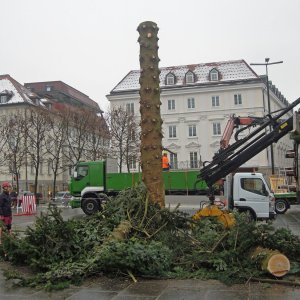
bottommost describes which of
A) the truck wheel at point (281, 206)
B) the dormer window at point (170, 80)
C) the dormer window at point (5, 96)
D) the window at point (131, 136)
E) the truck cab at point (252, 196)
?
the truck wheel at point (281, 206)

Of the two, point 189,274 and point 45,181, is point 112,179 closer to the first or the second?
point 189,274

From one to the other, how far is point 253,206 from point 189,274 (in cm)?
1227

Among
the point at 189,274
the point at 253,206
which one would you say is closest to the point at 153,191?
the point at 189,274

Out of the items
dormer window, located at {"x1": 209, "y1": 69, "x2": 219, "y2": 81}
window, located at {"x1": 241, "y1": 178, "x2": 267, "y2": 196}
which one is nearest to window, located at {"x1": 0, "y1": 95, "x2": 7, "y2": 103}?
dormer window, located at {"x1": 209, "y1": 69, "x2": 219, "y2": 81}

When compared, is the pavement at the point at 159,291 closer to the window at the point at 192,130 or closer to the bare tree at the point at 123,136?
the bare tree at the point at 123,136

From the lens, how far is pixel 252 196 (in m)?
19.0

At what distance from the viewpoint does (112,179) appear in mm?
29188

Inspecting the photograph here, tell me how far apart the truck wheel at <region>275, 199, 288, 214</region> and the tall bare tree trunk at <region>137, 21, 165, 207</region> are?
58.4 ft

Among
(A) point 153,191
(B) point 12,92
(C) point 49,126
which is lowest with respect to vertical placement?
(A) point 153,191

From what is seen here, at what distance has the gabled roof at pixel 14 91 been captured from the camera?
69188 millimetres

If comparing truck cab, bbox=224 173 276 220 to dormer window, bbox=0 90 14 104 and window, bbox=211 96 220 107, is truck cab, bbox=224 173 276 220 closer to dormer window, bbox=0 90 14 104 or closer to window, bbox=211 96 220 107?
window, bbox=211 96 220 107

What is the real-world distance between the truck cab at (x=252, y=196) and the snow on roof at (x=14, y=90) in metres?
55.0

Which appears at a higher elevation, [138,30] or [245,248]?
[138,30]

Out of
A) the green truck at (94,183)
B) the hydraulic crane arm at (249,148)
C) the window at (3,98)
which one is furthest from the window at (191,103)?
the hydraulic crane arm at (249,148)
